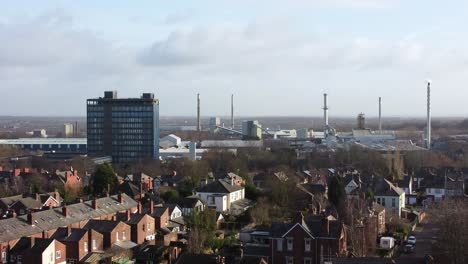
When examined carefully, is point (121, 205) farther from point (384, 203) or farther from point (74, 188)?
point (384, 203)

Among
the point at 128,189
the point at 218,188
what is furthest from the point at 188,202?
the point at 128,189

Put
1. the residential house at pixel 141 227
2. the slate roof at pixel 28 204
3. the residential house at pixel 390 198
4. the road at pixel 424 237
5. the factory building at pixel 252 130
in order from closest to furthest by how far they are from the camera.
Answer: the road at pixel 424 237
the residential house at pixel 141 227
the slate roof at pixel 28 204
the residential house at pixel 390 198
the factory building at pixel 252 130

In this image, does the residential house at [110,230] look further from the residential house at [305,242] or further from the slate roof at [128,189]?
the slate roof at [128,189]

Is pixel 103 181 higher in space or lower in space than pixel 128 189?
higher

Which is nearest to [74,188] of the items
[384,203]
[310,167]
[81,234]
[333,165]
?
[81,234]

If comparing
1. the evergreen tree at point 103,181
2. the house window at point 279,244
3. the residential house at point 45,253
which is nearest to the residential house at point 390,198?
the house window at point 279,244

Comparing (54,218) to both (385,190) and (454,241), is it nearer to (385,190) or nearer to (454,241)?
(454,241)
